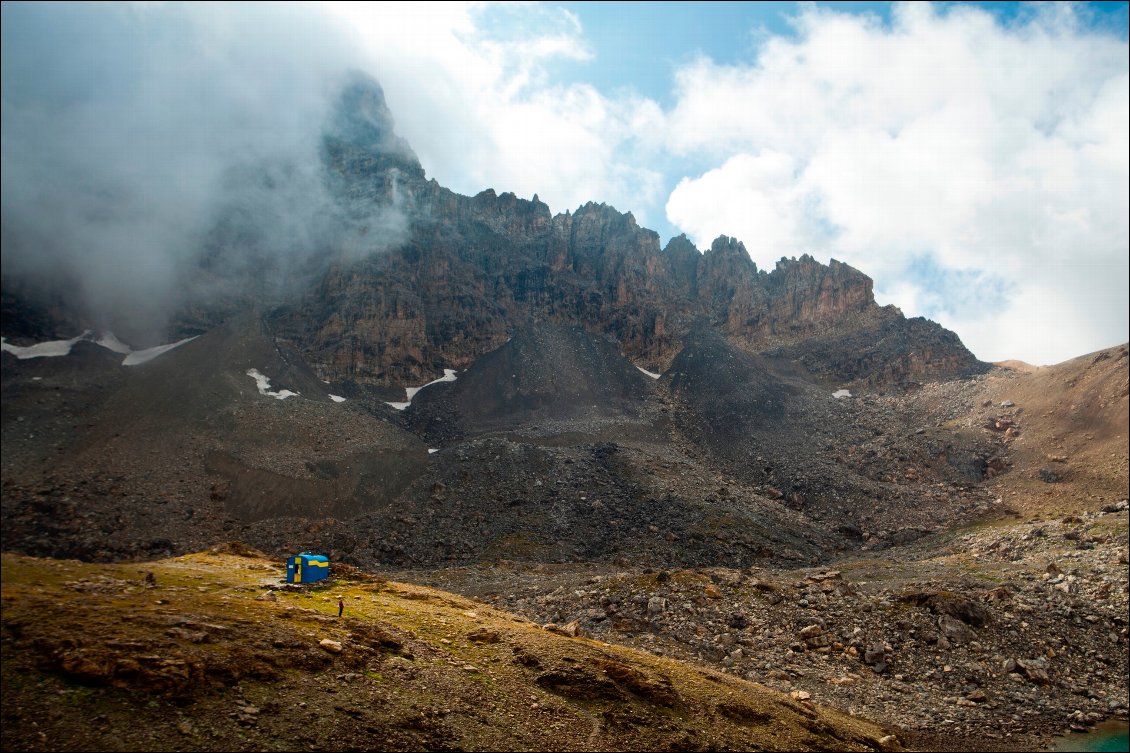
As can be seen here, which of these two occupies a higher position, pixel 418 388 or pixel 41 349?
pixel 41 349

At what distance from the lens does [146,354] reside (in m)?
112

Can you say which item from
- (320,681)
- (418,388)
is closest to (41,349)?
(418,388)

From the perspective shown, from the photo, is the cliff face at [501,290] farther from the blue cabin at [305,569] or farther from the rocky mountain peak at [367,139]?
Result: the blue cabin at [305,569]

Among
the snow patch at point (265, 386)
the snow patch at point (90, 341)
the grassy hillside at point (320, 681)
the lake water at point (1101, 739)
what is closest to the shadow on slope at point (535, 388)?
the snow patch at point (265, 386)

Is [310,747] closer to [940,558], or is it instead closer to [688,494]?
[940,558]

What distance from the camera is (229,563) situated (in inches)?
1251

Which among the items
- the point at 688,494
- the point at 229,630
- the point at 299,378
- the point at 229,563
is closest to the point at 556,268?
the point at 299,378

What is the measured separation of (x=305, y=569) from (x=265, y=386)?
82.6 metres

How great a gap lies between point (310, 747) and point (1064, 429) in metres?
104

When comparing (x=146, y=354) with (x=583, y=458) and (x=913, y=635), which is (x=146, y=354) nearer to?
(x=583, y=458)

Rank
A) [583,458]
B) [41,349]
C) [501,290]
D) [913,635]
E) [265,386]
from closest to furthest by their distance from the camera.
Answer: [913,635] → [583,458] → [265,386] → [41,349] → [501,290]

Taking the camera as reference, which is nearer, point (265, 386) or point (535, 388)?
point (265, 386)

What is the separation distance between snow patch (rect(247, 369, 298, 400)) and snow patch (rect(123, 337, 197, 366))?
20.3 metres

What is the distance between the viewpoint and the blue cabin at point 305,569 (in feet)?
86.5
